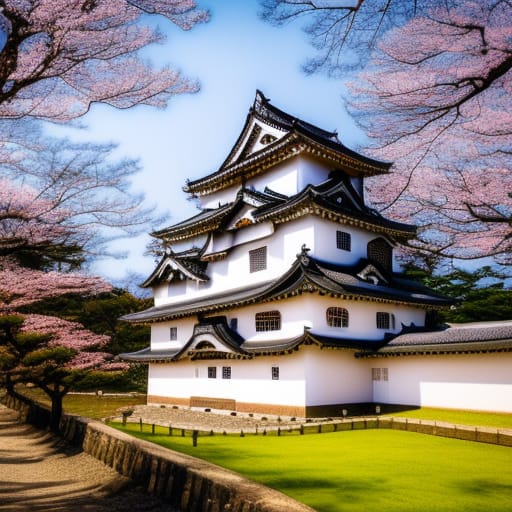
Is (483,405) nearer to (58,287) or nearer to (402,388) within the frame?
(402,388)

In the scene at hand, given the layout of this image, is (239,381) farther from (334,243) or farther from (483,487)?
(483,487)

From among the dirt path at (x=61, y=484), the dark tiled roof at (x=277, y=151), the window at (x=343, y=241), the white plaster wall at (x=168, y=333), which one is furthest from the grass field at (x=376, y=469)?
the white plaster wall at (x=168, y=333)

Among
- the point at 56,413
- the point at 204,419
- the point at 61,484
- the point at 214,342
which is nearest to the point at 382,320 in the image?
the point at 214,342

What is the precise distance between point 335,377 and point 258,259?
7.65 metres

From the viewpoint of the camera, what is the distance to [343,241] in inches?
911

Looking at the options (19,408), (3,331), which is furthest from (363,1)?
(19,408)

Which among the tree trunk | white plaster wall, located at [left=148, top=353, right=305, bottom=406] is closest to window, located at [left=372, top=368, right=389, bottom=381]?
white plaster wall, located at [left=148, top=353, right=305, bottom=406]

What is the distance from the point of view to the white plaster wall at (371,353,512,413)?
16.9m

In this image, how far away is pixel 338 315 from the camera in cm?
2041

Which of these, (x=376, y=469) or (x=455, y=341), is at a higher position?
(x=455, y=341)

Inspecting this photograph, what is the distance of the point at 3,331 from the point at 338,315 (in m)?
12.8

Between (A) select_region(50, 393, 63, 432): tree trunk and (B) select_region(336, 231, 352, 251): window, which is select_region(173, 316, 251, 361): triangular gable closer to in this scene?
(B) select_region(336, 231, 352, 251): window

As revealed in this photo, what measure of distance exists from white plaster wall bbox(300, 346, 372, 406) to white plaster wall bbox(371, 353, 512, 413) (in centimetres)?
81

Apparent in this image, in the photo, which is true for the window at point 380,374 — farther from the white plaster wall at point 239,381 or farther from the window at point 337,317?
the white plaster wall at point 239,381
